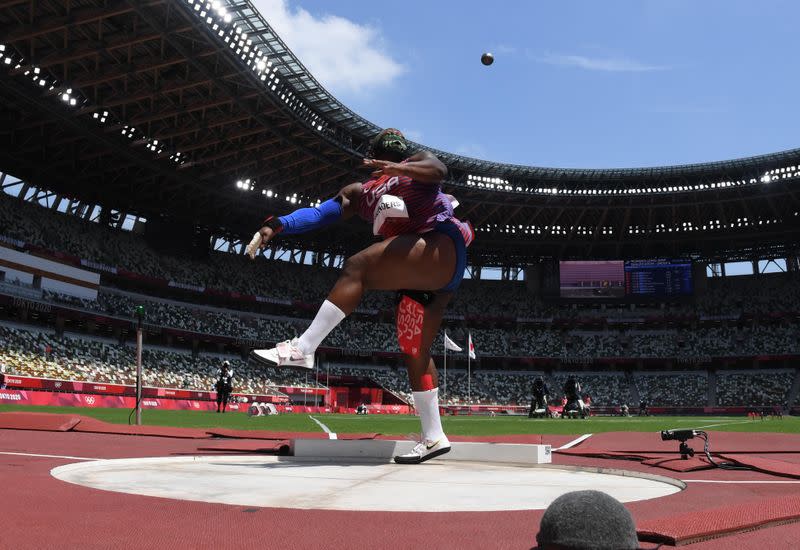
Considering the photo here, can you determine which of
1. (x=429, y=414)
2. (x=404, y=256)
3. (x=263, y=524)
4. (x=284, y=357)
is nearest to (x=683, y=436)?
(x=429, y=414)

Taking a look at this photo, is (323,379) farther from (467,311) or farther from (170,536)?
(170,536)

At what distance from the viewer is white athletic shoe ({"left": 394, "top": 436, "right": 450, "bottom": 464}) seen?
17.8 feet

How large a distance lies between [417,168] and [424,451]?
2.30m

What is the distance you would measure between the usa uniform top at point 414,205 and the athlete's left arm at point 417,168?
0.49 ft

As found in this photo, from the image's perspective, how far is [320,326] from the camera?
4930 millimetres

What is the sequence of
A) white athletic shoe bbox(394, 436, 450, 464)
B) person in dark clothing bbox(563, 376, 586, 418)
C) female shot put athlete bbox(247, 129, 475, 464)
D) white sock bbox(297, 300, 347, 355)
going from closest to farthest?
1. white sock bbox(297, 300, 347, 355)
2. female shot put athlete bbox(247, 129, 475, 464)
3. white athletic shoe bbox(394, 436, 450, 464)
4. person in dark clothing bbox(563, 376, 586, 418)

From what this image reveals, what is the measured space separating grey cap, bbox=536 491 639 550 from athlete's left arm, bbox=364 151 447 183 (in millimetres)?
3428

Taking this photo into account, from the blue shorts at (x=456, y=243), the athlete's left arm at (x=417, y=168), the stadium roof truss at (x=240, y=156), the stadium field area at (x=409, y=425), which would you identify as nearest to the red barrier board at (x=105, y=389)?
the stadium field area at (x=409, y=425)

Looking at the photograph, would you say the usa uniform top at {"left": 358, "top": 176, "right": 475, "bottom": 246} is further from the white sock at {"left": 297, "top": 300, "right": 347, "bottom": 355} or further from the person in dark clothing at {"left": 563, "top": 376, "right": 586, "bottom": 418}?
the person in dark clothing at {"left": 563, "top": 376, "right": 586, "bottom": 418}

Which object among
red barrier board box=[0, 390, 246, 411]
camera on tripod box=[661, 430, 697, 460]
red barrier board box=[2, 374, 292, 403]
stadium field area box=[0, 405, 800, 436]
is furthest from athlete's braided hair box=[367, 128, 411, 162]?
red barrier board box=[2, 374, 292, 403]

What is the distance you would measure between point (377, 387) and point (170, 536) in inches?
2025

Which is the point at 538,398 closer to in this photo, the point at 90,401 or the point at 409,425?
the point at 409,425

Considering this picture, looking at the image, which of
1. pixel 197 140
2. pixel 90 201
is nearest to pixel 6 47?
pixel 197 140

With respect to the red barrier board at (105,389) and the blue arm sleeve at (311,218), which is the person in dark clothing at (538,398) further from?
the blue arm sleeve at (311,218)
